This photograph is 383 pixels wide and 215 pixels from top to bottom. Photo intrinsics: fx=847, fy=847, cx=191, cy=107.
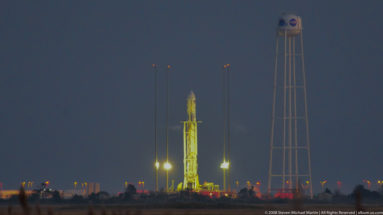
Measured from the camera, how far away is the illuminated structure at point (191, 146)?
11132cm

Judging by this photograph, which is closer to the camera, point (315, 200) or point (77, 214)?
point (77, 214)

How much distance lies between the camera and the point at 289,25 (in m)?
97.6

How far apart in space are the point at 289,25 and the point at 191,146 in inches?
905

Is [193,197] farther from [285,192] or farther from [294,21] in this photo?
[294,21]

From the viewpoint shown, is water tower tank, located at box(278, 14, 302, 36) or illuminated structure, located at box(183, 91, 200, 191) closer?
water tower tank, located at box(278, 14, 302, 36)

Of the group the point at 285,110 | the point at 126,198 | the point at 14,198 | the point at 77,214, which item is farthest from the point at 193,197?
the point at 77,214

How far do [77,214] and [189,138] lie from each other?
47.7 m

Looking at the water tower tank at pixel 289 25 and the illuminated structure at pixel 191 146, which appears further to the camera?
the illuminated structure at pixel 191 146

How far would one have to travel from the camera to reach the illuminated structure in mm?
111325

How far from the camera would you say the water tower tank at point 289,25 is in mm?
97625

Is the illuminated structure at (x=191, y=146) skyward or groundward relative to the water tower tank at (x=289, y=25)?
groundward

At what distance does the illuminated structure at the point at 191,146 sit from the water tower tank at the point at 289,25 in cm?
1886

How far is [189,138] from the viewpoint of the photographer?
366ft

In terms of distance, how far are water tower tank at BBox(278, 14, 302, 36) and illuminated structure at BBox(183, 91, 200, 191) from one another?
743 inches
